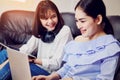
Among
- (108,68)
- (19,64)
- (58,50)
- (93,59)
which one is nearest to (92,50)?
(93,59)

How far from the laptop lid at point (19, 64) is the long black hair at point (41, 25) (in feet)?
1.46

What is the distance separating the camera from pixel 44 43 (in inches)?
69.1

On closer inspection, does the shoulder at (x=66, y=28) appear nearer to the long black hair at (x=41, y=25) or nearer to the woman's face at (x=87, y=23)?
the long black hair at (x=41, y=25)

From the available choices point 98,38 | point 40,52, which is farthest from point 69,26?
point 98,38

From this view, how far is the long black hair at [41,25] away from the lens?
1.72 meters

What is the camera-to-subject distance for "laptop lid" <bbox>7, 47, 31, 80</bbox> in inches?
50.9

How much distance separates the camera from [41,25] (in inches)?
70.3

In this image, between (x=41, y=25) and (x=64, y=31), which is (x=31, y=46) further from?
(x=64, y=31)

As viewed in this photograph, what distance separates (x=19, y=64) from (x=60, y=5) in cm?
89

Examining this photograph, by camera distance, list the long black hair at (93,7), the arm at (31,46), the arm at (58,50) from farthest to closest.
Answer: the arm at (31,46) < the arm at (58,50) < the long black hair at (93,7)

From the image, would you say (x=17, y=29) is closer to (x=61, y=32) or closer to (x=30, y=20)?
(x=30, y=20)

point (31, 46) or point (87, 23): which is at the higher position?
point (87, 23)

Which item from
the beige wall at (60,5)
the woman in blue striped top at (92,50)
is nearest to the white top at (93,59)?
the woman in blue striped top at (92,50)

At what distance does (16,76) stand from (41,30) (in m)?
0.51
